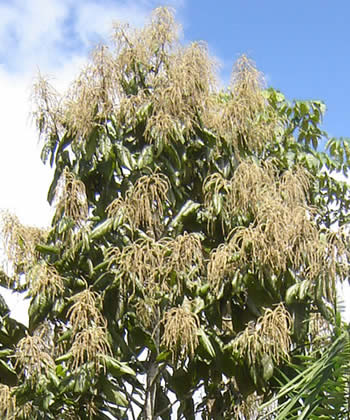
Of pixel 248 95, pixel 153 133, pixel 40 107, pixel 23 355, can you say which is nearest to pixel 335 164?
pixel 248 95

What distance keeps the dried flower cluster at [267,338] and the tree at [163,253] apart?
1cm

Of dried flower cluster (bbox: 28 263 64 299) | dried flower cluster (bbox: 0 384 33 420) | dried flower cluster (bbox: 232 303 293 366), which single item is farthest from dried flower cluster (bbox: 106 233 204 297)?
dried flower cluster (bbox: 0 384 33 420)

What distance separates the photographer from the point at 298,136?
6.62m

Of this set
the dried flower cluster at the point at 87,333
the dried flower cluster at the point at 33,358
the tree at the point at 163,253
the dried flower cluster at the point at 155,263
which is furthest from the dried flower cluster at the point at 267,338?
the dried flower cluster at the point at 33,358

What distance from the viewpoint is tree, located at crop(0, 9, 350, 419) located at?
4562 millimetres

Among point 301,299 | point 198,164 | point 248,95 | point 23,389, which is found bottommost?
point 23,389

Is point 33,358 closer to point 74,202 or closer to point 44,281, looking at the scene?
point 44,281

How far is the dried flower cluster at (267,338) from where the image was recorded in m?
4.45

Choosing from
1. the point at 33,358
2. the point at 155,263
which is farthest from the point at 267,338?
the point at 33,358

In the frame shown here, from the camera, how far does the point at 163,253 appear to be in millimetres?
4660

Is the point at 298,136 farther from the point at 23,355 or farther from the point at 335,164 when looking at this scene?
the point at 23,355

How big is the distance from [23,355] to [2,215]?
2.84 ft

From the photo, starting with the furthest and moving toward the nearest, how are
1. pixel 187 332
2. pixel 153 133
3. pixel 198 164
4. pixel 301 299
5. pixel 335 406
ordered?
pixel 198 164, pixel 153 133, pixel 301 299, pixel 187 332, pixel 335 406

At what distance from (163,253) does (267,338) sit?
0.73m
